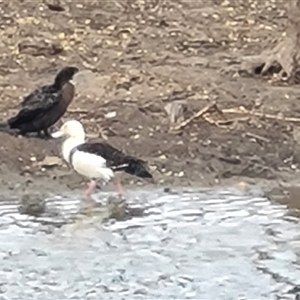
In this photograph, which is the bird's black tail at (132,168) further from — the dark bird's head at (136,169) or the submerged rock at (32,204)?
the submerged rock at (32,204)

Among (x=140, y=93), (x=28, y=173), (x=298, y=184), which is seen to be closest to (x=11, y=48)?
(x=140, y=93)

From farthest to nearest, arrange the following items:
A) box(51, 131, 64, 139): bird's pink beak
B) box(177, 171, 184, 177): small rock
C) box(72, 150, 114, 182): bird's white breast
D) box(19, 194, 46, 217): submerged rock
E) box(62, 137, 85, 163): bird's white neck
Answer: box(177, 171, 184, 177): small rock
box(51, 131, 64, 139): bird's pink beak
box(62, 137, 85, 163): bird's white neck
box(72, 150, 114, 182): bird's white breast
box(19, 194, 46, 217): submerged rock

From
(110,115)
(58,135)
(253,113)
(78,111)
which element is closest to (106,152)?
(58,135)

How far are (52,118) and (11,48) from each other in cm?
235

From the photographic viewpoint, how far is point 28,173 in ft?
24.2

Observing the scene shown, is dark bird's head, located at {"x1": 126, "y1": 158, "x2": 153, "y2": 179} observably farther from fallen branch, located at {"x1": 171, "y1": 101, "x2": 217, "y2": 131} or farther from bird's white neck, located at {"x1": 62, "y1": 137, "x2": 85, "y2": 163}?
fallen branch, located at {"x1": 171, "y1": 101, "x2": 217, "y2": 131}

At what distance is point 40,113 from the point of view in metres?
7.81

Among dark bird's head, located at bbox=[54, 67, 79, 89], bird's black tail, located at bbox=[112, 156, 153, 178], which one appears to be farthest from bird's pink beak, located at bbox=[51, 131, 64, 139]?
dark bird's head, located at bbox=[54, 67, 79, 89]

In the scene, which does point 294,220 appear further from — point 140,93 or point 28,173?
point 140,93

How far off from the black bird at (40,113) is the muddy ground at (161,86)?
0.27ft

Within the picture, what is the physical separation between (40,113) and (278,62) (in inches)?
91.3

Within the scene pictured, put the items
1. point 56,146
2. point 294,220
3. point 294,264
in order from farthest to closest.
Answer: point 56,146, point 294,220, point 294,264

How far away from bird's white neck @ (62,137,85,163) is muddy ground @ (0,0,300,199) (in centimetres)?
21

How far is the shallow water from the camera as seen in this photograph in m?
5.39
